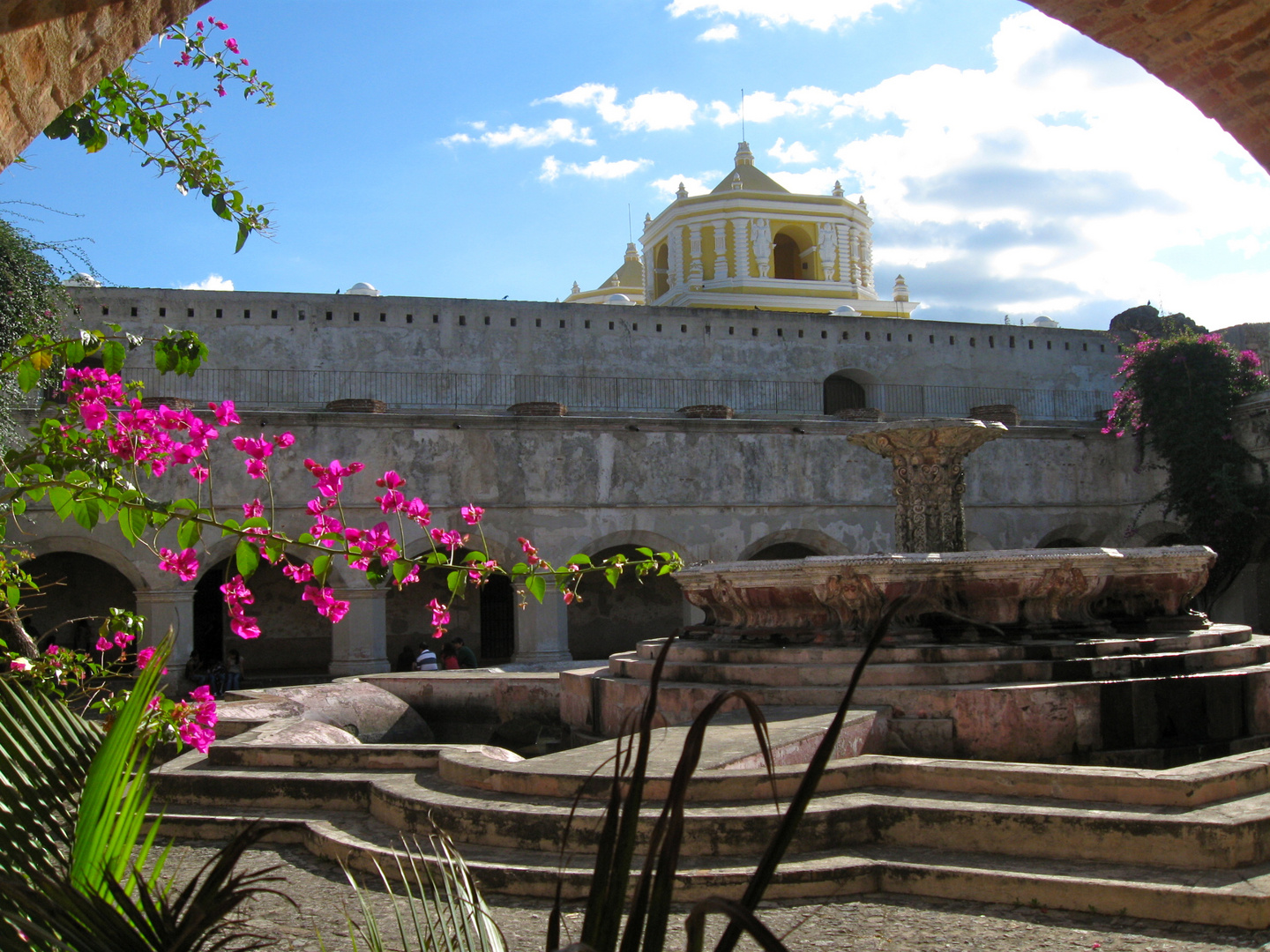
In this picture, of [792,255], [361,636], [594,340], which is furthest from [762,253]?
[361,636]

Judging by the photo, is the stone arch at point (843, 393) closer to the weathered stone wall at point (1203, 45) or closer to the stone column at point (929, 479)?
the stone column at point (929, 479)

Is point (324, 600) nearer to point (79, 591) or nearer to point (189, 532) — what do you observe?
point (189, 532)

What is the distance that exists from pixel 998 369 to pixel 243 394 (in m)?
15.9

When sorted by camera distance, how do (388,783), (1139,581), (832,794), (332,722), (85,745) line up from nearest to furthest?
(85,745)
(832,794)
(388,783)
(1139,581)
(332,722)

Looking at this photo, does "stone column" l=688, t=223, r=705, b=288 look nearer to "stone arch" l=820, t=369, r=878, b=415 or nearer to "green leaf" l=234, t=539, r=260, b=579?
"stone arch" l=820, t=369, r=878, b=415

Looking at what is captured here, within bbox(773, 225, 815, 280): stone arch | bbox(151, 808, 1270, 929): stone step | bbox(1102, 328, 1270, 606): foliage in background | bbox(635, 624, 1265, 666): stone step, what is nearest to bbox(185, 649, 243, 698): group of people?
bbox(635, 624, 1265, 666): stone step

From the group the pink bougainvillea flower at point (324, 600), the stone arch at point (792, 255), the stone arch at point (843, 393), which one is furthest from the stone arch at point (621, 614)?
the pink bougainvillea flower at point (324, 600)

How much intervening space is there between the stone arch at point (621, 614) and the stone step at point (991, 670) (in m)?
12.8

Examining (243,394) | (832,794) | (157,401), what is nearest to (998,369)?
(243,394)

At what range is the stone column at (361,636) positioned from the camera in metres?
15.4

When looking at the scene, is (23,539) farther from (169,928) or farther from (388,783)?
(169,928)

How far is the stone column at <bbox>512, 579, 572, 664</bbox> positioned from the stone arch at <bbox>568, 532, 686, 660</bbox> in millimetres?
3132

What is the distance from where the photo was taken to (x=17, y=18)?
200cm

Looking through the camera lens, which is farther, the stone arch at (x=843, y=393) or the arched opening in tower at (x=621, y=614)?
the stone arch at (x=843, y=393)
